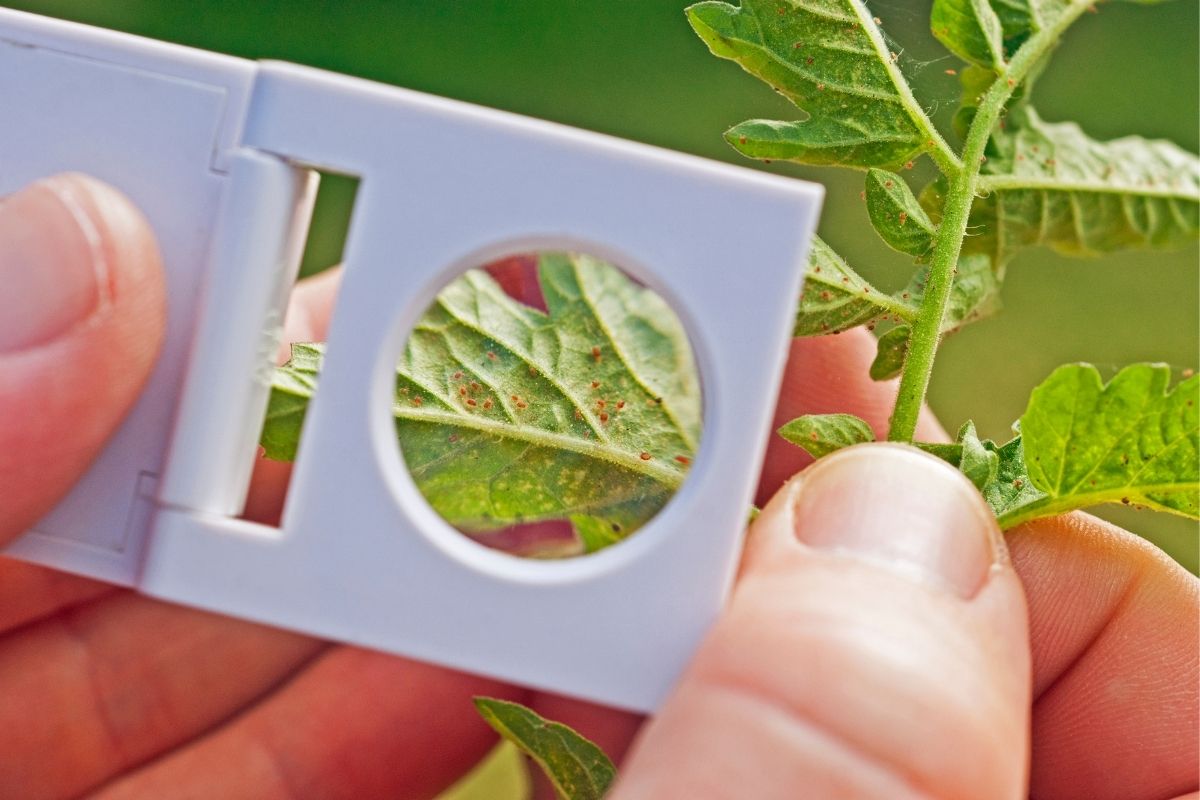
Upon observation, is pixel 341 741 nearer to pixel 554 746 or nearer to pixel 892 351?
pixel 554 746

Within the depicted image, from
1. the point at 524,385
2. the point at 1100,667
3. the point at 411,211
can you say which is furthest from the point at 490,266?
the point at 1100,667

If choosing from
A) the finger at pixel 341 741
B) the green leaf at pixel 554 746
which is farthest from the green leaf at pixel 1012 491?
the finger at pixel 341 741

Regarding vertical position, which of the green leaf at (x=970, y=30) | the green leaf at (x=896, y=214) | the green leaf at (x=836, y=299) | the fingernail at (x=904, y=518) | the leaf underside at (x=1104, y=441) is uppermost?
the green leaf at (x=970, y=30)

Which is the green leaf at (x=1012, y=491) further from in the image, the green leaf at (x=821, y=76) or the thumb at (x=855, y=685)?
the green leaf at (x=821, y=76)

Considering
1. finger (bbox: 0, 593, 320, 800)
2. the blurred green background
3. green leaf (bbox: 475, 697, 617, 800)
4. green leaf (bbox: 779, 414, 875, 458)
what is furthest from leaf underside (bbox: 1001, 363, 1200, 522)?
the blurred green background

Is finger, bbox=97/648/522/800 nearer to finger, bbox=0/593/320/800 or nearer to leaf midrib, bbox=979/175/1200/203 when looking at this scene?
finger, bbox=0/593/320/800

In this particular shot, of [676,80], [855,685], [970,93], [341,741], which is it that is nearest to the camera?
[855,685]

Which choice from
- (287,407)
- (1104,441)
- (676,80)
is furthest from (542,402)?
(676,80)
